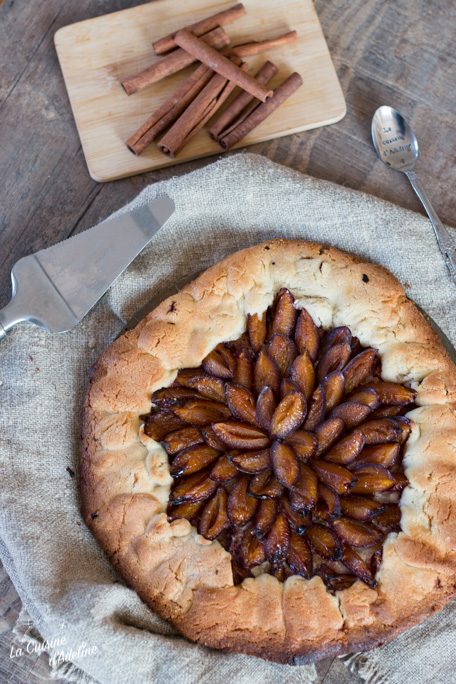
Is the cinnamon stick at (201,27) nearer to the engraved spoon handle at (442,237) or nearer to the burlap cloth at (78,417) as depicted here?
the burlap cloth at (78,417)

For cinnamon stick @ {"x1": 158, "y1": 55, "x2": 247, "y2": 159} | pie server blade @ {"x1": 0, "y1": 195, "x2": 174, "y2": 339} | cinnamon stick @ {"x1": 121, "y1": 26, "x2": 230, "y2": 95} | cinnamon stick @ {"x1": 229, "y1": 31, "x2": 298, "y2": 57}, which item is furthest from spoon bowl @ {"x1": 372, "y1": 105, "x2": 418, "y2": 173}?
pie server blade @ {"x1": 0, "y1": 195, "x2": 174, "y2": 339}

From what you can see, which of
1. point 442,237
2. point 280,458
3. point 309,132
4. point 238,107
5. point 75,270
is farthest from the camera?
point 309,132

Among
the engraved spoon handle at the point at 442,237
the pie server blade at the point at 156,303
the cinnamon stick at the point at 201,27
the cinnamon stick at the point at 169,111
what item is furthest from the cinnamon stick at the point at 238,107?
the engraved spoon handle at the point at 442,237

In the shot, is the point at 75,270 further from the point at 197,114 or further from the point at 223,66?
the point at 223,66

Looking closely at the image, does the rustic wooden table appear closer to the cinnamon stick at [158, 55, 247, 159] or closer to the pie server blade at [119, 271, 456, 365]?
the cinnamon stick at [158, 55, 247, 159]

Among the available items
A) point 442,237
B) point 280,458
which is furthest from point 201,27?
point 280,458

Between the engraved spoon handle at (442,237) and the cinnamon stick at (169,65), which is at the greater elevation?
the cinnamon stick at (169,65)
